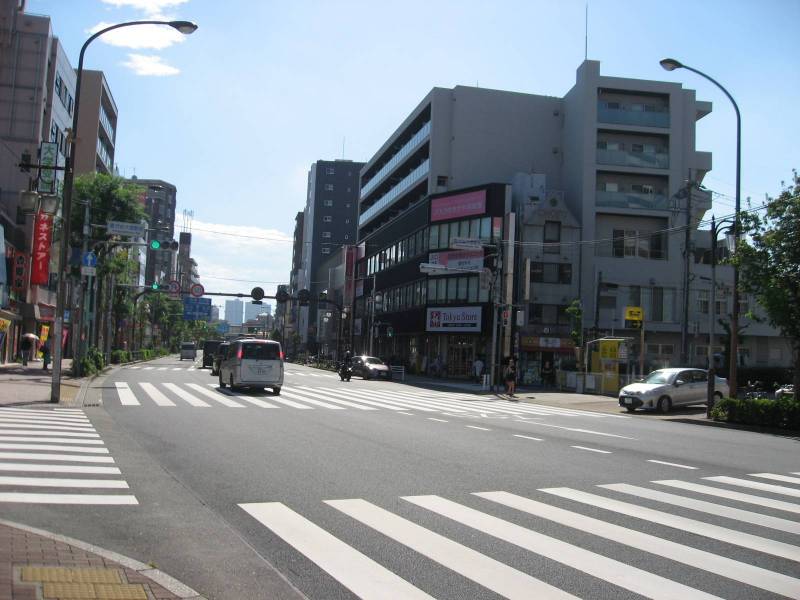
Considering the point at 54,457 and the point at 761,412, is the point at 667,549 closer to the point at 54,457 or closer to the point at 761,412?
the point at 54,457

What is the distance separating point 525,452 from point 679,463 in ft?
8.37

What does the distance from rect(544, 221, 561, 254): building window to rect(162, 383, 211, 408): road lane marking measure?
94.7 ft

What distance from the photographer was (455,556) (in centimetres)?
593

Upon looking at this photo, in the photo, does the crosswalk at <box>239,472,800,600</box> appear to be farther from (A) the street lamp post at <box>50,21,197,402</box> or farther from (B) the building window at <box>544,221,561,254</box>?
(B) the building window at <box>544,221,561,254</box>

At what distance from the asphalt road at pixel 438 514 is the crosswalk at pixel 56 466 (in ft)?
0.44

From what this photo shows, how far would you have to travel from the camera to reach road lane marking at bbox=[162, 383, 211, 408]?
68.7 ft

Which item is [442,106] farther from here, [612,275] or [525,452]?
[525,452]

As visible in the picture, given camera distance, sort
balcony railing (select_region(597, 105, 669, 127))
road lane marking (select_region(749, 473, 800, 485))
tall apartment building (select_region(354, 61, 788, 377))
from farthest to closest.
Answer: balcony railing (select_region(597, 105, 669, 127)) < tall apartment building (select_region(354, 61, 788, 377)) < road lane marking (select_region(749, 473, 800, 485))

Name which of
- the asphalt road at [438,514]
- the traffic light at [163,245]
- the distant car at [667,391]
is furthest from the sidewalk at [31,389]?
the distant car at [667,391]

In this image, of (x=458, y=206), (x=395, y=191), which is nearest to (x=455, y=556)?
(x=458, y=206)

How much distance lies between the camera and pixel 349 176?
139125 millimetres

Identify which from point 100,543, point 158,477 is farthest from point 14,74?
point 100,543

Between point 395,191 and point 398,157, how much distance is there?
3.31m

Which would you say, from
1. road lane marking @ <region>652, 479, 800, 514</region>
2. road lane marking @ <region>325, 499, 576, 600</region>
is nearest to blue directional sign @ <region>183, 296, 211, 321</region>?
road lane marking @ <region>652, 479, 800, 514</region>
